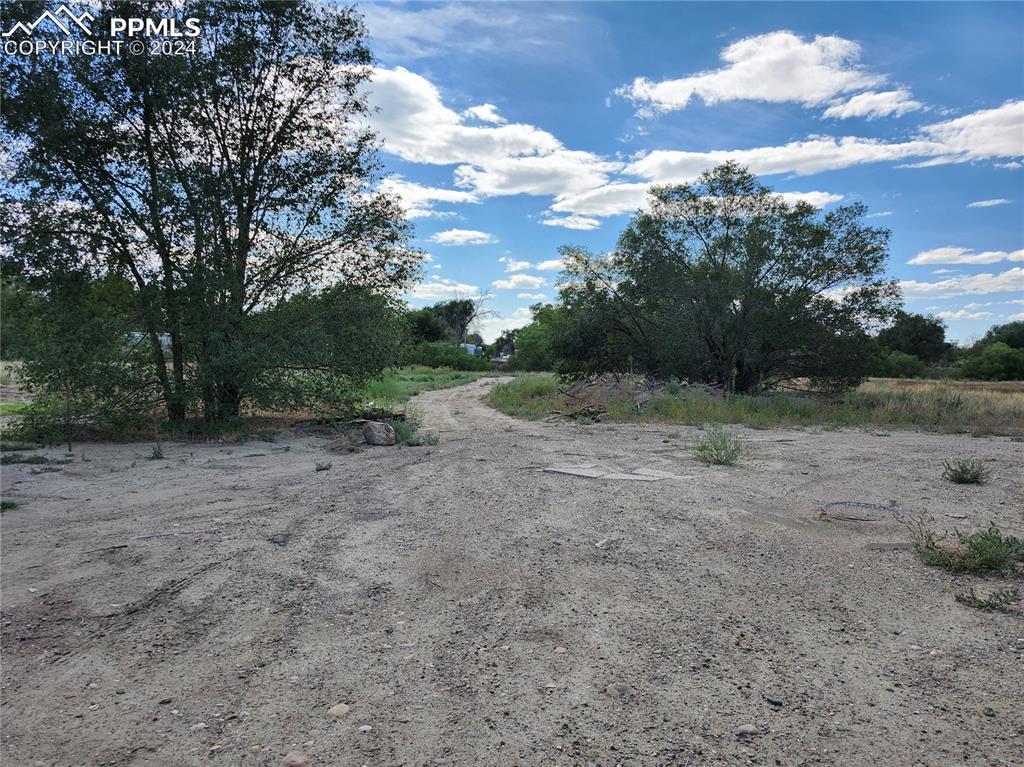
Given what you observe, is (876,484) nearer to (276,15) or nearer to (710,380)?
(276,15)

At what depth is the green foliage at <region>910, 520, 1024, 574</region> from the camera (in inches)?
163

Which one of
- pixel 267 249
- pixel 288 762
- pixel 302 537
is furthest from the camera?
pixel 267 249

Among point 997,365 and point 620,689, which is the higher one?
point 997,365

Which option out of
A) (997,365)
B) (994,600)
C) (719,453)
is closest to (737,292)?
(719,453)

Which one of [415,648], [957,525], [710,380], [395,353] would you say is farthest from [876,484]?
[710,380]

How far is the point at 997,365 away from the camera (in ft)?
152

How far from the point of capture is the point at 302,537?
203 inches

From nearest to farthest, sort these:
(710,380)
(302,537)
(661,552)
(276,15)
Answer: (661,552), (302,537), (276,15), (710,380)

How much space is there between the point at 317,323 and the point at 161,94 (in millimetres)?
4895

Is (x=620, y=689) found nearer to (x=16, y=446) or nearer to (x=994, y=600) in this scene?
(x=994, y=600)

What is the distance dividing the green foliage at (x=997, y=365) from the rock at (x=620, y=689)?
55.2 m

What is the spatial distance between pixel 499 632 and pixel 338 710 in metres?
0.99

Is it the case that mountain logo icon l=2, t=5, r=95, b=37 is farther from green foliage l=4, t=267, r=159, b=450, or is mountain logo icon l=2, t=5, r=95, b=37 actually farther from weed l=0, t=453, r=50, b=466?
weed l=0, t=453, r=50, b=466

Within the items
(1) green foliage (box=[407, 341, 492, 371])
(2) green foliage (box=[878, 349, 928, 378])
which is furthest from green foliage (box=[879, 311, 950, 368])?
(1) green foliage (box=[407, 341, 492, 371])
